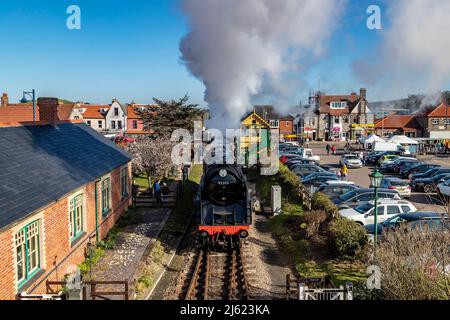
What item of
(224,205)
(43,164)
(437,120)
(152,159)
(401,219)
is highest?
(437,120)

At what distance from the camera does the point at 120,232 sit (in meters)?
18.5

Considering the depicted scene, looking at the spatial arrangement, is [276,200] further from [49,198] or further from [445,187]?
[49,198]

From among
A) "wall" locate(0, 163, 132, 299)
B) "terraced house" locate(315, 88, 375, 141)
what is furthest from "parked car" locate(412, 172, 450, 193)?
"terraced house" locate(315, 88, 375, 141)

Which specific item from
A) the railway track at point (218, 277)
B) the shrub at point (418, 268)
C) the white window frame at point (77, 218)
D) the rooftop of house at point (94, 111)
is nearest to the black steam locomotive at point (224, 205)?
→ the railway track at point (218, 277)

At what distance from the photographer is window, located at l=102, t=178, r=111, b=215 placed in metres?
18.1

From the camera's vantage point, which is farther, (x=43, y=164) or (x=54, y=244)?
(x=43, y=164)

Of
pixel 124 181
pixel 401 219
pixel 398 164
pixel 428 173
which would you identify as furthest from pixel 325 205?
pixel 398 164

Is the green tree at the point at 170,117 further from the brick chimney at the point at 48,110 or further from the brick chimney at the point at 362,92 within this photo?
the brick chimney at the point at 362,92

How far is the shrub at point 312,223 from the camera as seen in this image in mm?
16688

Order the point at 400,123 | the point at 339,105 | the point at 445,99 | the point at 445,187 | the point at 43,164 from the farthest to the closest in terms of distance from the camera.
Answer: the point at 445,99 → the point at 339,105 → the point at 400,123 → the point at 445,187 → the point at 43,164

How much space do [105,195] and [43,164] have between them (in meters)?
4.57

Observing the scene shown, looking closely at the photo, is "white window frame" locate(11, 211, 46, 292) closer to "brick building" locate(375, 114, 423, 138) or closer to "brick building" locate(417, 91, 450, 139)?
"brick building" locate(375, 114, 423, 138)

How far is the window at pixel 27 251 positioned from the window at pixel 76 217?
246cm

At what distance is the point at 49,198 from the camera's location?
39.4ft
